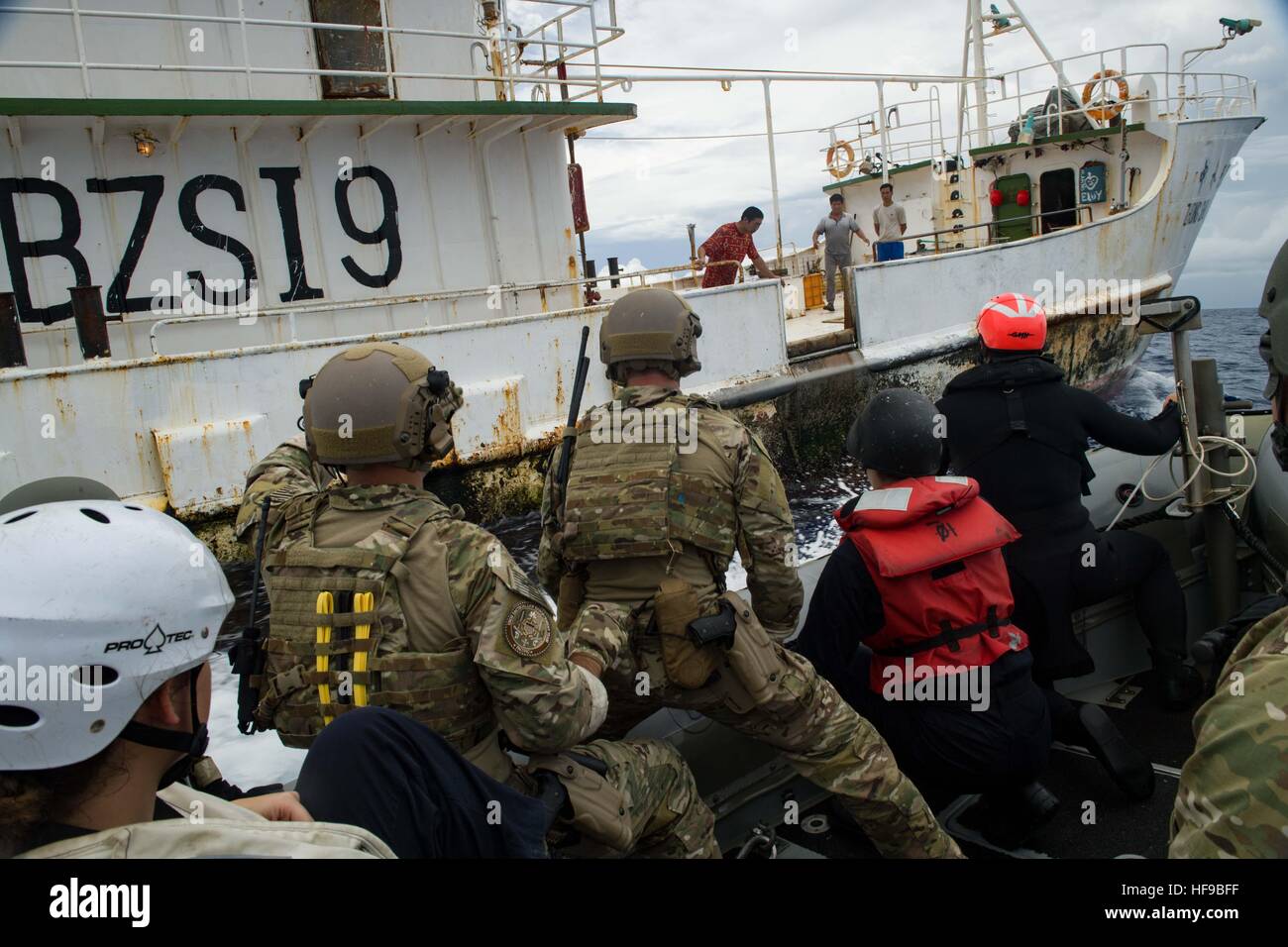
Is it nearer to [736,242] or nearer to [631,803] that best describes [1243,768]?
[631,803]

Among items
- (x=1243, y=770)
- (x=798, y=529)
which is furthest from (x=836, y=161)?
(x=1243, y=770)

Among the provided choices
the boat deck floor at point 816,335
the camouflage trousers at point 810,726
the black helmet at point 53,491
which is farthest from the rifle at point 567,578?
the boat deck floor at point 816,335

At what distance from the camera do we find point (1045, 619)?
9.99 feet

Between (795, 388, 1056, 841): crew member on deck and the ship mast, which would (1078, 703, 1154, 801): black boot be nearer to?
(795, 388, 1056, 841): crew member on deck

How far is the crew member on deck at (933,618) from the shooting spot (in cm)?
241

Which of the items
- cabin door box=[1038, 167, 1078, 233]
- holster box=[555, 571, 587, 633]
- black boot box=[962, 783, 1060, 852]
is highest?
cabin door box=[1038, 167, 1078, 233]

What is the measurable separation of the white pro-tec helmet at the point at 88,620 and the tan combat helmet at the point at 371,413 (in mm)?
715

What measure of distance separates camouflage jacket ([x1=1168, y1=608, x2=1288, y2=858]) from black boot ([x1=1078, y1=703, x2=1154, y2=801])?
1.68 metres

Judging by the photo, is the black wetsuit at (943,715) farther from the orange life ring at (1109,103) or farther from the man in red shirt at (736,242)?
the orange life ring at (1109,103)

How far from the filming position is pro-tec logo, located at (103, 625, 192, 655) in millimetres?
1148

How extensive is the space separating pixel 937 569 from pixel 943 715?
1.25 feet

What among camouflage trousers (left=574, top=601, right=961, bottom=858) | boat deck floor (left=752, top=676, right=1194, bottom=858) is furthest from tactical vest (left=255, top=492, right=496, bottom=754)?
boat deck floor (left=752, top=676, right=1194, bottom=858)

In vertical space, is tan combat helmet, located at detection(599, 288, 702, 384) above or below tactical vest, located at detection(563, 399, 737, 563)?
above

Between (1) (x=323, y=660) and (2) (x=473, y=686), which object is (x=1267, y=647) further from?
(1) (x=323, y=660)
